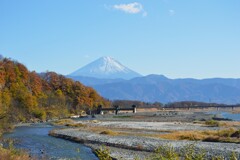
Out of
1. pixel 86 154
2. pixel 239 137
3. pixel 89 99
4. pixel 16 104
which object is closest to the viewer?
pixel 86 154

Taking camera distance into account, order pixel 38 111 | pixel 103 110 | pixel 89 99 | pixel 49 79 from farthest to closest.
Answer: pixel 103 110
pixel 89 99
pixel 49 79
pixel 38 111

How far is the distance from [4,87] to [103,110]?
81871 millimetres

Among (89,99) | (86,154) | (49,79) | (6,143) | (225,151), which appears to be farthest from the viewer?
(89,99)

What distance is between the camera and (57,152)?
35781mm

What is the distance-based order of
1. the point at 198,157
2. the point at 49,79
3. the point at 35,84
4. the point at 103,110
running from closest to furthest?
the point at 198,157 → the point at 35,84 → the point at 49,79 → the point at 103,110

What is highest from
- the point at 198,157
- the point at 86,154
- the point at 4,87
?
the point at 4,87

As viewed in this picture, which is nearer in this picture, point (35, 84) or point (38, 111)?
point (38, 111)

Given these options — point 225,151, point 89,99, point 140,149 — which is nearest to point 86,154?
point 140,149

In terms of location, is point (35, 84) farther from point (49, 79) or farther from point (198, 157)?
point (198, 157)

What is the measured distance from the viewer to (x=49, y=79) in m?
144

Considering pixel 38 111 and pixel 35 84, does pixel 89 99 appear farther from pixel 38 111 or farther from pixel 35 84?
pixel 38 111

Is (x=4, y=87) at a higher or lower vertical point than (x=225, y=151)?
higher

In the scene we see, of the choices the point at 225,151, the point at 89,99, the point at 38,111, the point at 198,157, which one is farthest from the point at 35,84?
the point at 198,157

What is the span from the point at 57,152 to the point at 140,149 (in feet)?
26.5
